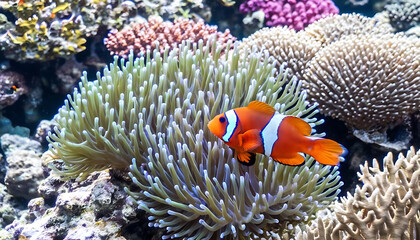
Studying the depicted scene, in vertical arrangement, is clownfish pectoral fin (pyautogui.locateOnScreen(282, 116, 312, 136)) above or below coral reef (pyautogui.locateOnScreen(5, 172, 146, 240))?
above

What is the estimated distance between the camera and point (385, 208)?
5.90 feet

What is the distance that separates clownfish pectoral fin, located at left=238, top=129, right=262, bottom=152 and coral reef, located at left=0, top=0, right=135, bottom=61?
4.09 m

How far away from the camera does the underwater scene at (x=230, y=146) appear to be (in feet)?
6.15

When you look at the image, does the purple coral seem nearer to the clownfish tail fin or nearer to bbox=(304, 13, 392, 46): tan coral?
bbox=(304, 13, 392, 46): tan coral

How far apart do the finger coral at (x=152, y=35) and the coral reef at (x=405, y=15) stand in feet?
17.3

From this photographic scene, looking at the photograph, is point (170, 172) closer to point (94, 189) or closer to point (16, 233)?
point (94, 189)

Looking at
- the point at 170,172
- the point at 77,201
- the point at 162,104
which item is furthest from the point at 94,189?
the point at 162,104

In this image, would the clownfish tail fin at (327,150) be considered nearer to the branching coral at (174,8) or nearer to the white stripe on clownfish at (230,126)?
the white stripe on clownfish at (230,126)

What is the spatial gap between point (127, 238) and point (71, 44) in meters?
3.66

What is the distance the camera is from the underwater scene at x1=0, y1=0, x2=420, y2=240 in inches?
73.7

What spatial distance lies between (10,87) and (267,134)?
15.5 ft

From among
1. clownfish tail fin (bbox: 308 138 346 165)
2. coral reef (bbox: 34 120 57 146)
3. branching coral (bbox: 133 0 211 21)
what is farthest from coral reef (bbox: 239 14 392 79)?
coral reef (bbox: 34 120 57 146)

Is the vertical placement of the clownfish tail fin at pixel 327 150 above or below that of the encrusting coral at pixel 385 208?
above

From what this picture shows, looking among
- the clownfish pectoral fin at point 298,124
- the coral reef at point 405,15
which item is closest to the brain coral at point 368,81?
the clownfish pectoral fin at point 298,124
